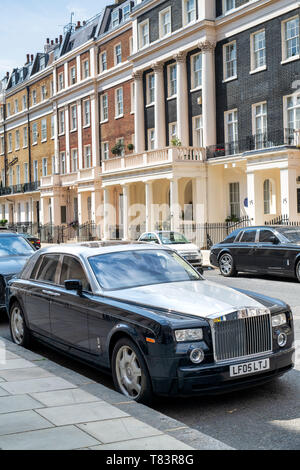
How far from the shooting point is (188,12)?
111 feet

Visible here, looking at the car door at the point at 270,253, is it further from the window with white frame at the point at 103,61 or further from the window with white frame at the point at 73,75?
the window with white frame at the point at 73,75

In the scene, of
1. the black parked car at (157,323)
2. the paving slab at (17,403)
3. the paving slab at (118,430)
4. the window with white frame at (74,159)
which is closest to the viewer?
the paving slab at (118,430)

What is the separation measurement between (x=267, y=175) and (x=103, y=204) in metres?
17.1

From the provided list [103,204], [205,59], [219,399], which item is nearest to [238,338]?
[219,399]

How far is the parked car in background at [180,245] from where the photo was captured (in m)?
20.2

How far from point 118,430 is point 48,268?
3991 millimetres

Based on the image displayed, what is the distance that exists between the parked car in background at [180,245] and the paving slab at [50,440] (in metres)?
15.1

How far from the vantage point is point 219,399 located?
5.95 meters

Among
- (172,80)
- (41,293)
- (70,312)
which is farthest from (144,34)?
(70,312)

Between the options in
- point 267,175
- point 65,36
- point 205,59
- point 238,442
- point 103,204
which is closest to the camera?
point 238,442

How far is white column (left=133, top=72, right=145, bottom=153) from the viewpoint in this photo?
38.7 meters

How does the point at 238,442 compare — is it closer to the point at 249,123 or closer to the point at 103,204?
the point at 249,123

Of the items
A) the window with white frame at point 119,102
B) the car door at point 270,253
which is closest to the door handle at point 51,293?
the car door at point 270,253

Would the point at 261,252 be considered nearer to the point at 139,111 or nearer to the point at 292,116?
the point at 292,116
